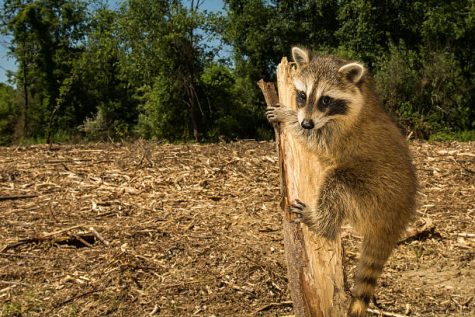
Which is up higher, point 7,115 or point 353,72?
point 353,72

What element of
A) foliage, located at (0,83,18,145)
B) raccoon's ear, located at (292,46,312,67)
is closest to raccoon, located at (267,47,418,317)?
raccoon's ear, located at (292,46,312,67)

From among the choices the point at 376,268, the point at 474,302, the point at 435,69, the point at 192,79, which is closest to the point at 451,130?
the point at 435,69

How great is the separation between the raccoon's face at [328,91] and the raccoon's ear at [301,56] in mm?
185

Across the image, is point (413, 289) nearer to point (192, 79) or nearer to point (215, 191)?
point (215, 191)

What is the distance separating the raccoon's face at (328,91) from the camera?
4.97m

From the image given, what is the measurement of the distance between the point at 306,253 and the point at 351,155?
122 cm

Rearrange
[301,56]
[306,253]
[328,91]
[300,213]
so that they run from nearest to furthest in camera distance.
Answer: [306,253]
[300,213]
[328,91]
[301,56]

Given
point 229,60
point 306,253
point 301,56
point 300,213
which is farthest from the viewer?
point 229,60

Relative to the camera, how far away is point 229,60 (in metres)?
36.6

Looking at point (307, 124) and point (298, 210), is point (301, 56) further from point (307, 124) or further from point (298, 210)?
point (298, 210)

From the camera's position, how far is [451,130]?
3178cm

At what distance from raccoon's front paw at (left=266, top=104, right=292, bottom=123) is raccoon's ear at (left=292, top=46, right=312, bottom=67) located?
63cm

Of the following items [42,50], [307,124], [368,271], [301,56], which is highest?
[42,50]

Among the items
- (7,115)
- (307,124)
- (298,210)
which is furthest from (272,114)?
(7,115)
